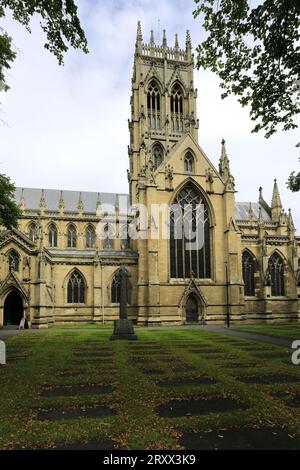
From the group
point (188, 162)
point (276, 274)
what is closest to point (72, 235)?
point (188, 162)

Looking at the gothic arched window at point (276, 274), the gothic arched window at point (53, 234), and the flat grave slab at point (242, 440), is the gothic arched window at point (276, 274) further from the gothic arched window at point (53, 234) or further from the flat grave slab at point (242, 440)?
the flat grave slab at point (242, 440)

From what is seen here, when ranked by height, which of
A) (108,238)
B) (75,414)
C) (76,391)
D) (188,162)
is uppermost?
(188,162)

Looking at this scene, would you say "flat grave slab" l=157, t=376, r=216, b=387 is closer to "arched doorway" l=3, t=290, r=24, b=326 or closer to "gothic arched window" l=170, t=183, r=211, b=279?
"gothic arched window" l=170, t=183, r=211, b=279

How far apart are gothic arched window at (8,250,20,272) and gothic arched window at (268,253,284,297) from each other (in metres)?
27.7

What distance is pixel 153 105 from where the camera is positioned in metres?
55.9

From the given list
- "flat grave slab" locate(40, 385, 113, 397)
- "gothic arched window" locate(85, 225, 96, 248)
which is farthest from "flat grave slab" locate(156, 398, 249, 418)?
"gothic arched window" locate(85, 225, 96, 248)

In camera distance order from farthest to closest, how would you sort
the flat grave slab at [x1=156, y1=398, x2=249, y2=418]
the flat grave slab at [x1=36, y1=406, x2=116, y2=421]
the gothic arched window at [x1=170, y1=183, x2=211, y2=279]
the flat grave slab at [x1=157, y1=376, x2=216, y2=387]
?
the gothic arched window at [x1=170, y1=183, x2=211, y2=279] < the flat grave slab at [x1=157, y1=376, x2=216, y2=387] < the flat grave slab at [x1=156, y1=398, x2=249, y2=418] < the flat grave slab at [x1=36, y1=406, x2=116, y2=421]

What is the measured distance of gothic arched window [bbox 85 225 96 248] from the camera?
161ft

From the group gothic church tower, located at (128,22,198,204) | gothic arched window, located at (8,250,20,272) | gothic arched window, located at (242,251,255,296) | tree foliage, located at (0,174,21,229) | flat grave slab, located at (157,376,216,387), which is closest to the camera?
flat grave slab, located at (157,376,216,387)

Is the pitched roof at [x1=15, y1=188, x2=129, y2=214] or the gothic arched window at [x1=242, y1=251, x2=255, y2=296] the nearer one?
the gothic arched window at [x1=242, y1=251, x2=255, y2=296]

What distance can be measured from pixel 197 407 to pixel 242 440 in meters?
1.93

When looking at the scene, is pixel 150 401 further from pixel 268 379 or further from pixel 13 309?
pixel 13 309

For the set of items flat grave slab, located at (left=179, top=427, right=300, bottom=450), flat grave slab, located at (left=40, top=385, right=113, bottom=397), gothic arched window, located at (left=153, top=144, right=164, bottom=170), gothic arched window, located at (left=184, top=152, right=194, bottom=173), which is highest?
gothic arched window, located at (left=153, top=144, right=164, bottom=170)

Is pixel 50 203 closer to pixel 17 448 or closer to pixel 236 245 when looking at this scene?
pixel 236 245
